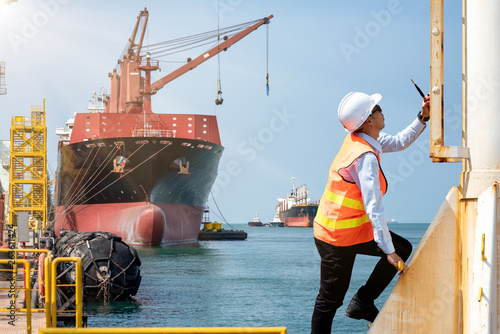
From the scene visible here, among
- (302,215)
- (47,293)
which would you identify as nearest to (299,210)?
(302,215)

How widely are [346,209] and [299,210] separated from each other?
112 meters

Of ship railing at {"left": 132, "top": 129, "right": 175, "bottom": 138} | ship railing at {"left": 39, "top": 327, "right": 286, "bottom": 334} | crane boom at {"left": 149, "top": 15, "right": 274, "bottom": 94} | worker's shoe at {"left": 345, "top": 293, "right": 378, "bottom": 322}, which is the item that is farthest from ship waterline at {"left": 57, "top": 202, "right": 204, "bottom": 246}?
ship railing at {"left": 39, "top": 327, "right": 286, "bottom": 334}

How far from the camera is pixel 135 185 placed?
34094 millimetres

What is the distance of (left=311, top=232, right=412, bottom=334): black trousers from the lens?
3.28m

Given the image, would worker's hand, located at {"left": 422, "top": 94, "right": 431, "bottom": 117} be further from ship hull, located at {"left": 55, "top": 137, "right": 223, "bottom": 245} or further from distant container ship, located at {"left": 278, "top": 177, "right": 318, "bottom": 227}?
distant container ship, located at {"left": 278, "top": 177, "right": 318, "bottom": 227}

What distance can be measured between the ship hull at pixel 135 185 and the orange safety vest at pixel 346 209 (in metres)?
29.4

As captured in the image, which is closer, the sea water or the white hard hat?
the white hard hat

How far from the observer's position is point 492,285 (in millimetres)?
2936

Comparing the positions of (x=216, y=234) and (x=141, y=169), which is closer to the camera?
(x=141, y=169)

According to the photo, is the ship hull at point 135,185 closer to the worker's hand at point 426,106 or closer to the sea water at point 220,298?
the sea water at point 220,298

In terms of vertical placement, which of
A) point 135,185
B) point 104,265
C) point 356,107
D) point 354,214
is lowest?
point 104,265

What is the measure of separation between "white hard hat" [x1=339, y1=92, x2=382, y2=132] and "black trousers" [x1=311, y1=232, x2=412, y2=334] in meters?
0.61

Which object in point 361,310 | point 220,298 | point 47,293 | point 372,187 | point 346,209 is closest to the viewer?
point 372,187

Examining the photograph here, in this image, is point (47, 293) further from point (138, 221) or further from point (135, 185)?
point (135, 185)
